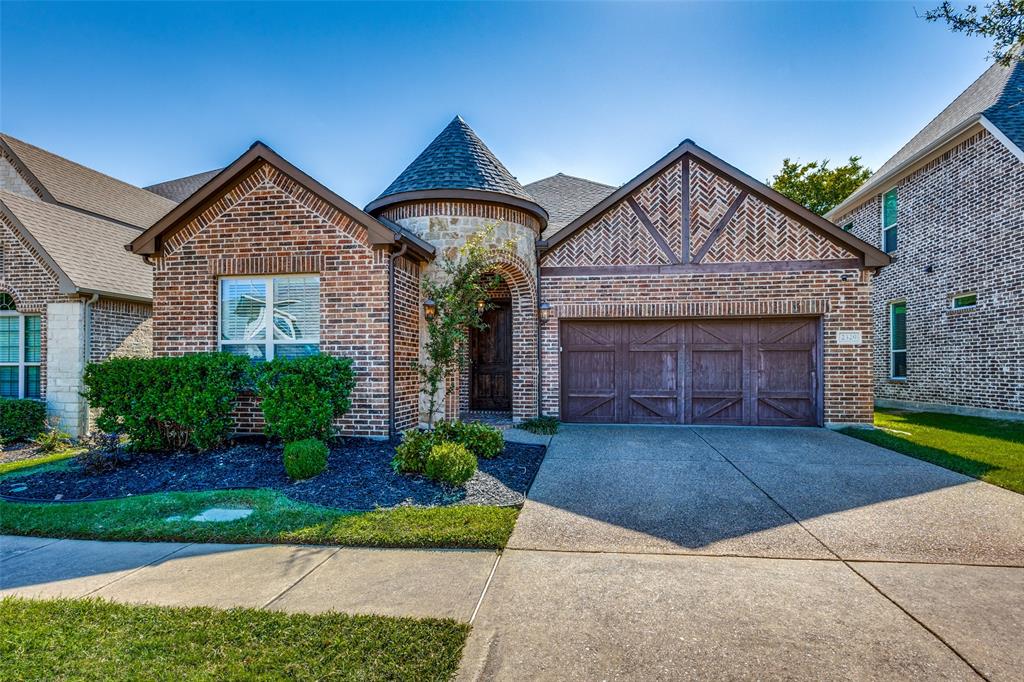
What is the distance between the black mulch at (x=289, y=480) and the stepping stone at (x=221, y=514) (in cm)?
57

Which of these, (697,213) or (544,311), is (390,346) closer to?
(544,311)

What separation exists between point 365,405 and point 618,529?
4.79 metres

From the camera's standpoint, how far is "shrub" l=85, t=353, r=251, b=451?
727 cm

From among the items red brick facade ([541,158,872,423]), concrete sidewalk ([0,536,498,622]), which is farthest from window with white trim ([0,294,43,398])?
red brick facade ([541,158,872,423])

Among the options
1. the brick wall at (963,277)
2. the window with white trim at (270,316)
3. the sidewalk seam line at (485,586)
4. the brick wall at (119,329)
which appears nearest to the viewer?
the sidewalk seam line at (485,586)

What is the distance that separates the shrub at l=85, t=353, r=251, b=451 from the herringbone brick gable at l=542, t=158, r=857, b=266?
6437 mm

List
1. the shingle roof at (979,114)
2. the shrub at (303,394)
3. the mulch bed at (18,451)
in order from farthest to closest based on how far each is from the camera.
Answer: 1. the shingle roof at (979,114)
2. the mulch bed at (18,451)
3. the shrub at (303,394)

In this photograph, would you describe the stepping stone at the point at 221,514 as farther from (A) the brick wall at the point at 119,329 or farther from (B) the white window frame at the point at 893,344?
(B) the white window frame at the point at 893,344

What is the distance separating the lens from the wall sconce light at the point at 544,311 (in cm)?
1067

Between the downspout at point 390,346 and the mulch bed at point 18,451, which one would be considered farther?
the mulch bed at point 18,451

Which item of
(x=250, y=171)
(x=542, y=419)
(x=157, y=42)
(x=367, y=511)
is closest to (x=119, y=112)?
(x=157, y=42)

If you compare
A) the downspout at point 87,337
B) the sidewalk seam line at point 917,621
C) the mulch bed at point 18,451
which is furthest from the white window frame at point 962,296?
the mulch bed at point 18,451

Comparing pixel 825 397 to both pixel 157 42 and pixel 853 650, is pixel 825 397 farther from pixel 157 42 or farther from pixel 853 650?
pixel 157 42

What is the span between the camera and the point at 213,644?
9.06 ft
